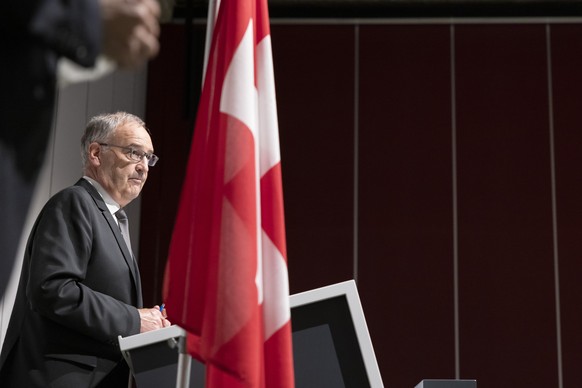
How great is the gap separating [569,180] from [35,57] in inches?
234

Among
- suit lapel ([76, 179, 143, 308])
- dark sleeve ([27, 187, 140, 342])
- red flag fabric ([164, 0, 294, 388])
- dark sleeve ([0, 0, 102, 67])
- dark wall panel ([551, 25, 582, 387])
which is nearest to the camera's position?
dark sleeve ([0, 0, 102, 67])

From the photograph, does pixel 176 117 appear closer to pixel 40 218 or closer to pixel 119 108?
pixel 119 108

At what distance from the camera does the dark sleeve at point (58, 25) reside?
107cm

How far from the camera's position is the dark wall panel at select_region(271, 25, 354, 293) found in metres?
6.62

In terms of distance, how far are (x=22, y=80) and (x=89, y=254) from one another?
64.8 inches

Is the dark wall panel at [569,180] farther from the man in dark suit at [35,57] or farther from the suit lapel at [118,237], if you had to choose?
the man in dark suit at [35,57]

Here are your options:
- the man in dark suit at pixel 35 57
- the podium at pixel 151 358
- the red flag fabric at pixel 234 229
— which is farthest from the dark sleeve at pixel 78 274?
the man in dark suit at pixel 35 57

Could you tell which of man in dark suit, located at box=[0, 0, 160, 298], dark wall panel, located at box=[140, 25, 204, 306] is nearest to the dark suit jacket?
man in dark suit, located at box=[0, 0, 160, 298]

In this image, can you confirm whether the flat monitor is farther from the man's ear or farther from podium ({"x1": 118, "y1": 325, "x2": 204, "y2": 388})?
the man's ear

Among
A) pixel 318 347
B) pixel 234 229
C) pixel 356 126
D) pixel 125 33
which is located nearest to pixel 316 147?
pixel 356 126

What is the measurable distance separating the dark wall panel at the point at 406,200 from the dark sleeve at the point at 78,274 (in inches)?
154

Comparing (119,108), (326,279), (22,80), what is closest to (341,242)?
(326,279)

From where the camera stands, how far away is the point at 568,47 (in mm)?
6789

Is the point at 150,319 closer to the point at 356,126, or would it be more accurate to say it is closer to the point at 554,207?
the point at 356,126
